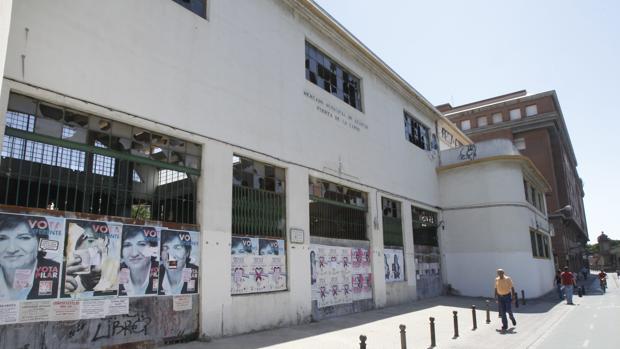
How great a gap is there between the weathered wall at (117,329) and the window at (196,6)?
7.15 meters

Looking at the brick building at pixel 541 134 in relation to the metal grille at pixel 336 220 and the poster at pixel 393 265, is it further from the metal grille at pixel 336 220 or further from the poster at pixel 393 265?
the metal grille at pixel 336 220

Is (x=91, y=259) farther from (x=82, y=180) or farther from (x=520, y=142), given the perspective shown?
(x=520, y=142)

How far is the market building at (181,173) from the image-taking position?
7.48 m

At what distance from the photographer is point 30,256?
7133mm

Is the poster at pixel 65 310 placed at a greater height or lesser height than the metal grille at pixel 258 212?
lesser

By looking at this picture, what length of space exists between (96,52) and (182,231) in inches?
163

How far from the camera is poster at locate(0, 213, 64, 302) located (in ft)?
22.6

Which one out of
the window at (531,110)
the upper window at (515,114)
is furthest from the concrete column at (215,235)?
the upper window at (515,114)

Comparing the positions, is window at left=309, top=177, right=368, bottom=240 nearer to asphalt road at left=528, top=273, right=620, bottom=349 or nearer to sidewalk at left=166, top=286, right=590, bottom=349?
sidewalk at left=166, top=286, right=590, bottom=349

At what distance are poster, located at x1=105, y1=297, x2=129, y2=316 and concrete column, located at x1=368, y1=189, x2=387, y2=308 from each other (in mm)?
10262

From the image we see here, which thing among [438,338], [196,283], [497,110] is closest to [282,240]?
[196,283]

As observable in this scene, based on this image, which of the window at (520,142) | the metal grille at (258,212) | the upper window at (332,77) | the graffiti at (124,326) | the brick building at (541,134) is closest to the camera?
the graffiti at (124,326)

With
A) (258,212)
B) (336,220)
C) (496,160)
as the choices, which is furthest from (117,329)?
(496,160)

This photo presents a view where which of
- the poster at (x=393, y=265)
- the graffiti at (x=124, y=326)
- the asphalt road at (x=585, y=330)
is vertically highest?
the poster at (x=393, y=265)
